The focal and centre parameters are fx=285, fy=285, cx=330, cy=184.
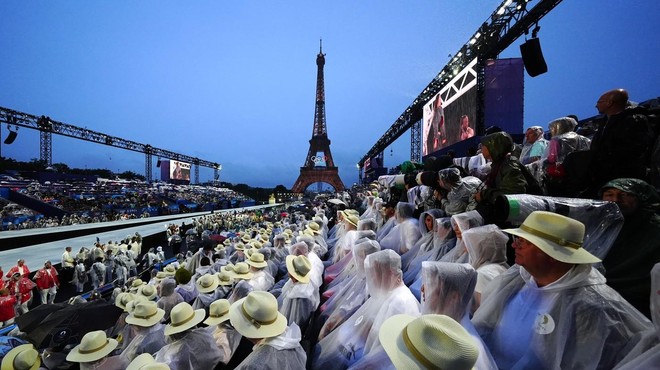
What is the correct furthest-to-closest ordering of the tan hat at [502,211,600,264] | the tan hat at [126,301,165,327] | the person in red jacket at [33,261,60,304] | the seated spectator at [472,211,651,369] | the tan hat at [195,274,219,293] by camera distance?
the person in red jacket at [33,261,60,304], the tan hat at [195,274,219,293], the tan hat at [126,301,165,327], the tan hat at [502,211,600,264], the seated spectator at [472,211,651,369]

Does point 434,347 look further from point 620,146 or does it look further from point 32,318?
point 32,318

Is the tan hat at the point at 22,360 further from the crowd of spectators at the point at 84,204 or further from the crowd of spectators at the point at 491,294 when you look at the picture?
the crowd of spectators at the point at 84,204

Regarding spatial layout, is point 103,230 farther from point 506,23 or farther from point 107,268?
point 506,23

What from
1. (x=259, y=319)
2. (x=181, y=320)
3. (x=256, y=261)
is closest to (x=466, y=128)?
(x=256, y=261)

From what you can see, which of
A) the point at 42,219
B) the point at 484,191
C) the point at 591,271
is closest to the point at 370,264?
the point at 484,191

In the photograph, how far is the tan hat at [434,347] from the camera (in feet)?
3.92

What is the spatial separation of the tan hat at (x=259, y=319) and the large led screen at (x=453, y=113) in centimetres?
1069

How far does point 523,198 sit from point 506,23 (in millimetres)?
10583

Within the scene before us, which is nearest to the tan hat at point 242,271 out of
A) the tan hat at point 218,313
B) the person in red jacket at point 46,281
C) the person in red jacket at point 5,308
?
the tan hat at point 218,313

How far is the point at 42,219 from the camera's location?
18.3 meters

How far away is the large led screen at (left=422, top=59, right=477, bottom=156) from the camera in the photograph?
437 inches

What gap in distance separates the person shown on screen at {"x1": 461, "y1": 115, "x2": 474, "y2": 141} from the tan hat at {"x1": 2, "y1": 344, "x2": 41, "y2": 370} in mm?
12168

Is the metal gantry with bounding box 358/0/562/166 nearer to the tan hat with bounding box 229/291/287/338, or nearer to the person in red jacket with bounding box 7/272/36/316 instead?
the tan hat with bounding box 229/291/287/338

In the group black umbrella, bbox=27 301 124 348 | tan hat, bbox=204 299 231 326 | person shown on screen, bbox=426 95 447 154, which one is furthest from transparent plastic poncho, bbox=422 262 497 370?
person shown on screen, bbox=426 95 447 154
